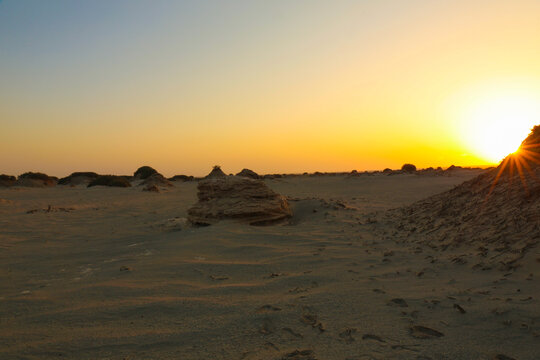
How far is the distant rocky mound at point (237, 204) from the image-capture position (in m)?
6.97

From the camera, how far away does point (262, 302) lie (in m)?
2.95

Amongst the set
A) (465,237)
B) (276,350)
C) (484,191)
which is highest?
(484,191)

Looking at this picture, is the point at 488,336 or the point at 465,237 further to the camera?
the point at 465,237

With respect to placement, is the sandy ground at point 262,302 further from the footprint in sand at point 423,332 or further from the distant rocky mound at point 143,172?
the distant rocky mound at point 143,172

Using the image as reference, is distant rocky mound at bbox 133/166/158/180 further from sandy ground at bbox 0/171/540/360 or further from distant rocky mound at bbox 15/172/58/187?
sandy ground at bbox 0/171/540/360

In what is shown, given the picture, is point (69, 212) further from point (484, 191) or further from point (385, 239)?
point (484, 191)

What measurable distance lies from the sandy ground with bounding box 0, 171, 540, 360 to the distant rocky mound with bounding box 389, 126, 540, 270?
29 cm

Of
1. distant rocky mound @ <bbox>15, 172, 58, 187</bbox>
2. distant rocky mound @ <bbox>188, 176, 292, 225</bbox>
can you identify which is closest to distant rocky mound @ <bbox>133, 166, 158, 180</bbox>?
distant rocky mound @ <bbox>15, 172, 58, 187</bbox>

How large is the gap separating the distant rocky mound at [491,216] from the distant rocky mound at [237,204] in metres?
2.45

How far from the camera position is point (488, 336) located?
219cm

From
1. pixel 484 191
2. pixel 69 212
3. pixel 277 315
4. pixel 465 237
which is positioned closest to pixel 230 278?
pixel 277 315

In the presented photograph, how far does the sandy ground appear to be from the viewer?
2.17 metres

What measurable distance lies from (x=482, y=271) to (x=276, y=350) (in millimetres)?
2337

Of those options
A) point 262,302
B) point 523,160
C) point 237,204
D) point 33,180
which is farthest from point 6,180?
point 523,160
